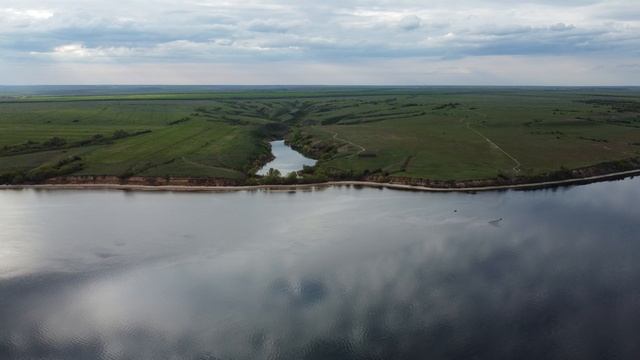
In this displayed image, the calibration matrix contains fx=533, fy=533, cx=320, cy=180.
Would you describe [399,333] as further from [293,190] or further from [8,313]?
[293,190]

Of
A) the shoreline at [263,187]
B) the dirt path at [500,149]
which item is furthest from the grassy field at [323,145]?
the shoreline at [263,187]

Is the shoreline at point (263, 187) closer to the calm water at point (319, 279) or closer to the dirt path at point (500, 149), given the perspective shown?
the dirt path at point (500, 149)

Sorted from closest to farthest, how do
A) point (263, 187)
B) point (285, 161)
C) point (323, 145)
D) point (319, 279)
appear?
point (319, 279)
point (263, 187)
point (285, 161)
point (323, 145)

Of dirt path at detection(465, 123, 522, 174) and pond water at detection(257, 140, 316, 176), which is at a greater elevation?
dirt path at detection(465, 123, 522, 174)

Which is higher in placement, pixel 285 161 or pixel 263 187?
pixel 285 161

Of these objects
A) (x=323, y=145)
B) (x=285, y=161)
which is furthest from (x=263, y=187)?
(x=323, y=145)

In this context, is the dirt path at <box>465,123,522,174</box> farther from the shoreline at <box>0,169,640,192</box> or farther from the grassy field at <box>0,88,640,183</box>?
the shoreline at <box>0,169,640,192</box>

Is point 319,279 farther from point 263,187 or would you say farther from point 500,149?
point 500,149

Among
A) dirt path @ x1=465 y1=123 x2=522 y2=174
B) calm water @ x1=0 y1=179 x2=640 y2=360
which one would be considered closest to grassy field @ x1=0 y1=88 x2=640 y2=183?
dirt path @ x1=465 y1=123 x2=522 y2=174
